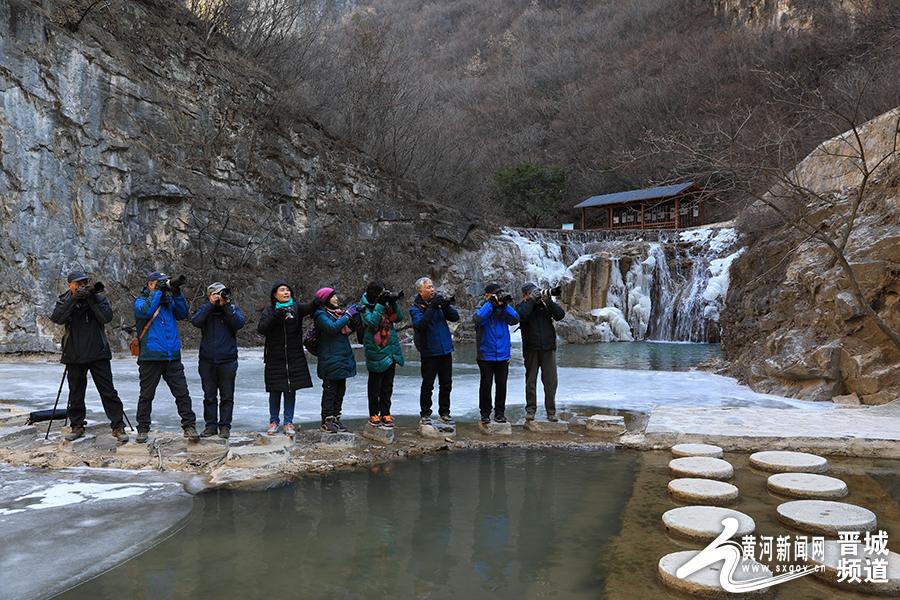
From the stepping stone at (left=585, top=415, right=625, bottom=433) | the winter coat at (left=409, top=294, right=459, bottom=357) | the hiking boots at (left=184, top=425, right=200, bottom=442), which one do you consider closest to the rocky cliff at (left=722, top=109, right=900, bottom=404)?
the stepping stone at (left=585, top=415, right=625, bottom=433)

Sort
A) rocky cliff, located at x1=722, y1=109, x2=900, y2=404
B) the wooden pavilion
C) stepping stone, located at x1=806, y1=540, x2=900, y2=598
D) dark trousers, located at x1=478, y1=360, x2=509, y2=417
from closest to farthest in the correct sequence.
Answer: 1. stepping stone, located at x1=806, y1=540, x2=900, y2=598
2. dark trousers, located at x1=478, y1=360, x2=509, y2=417
3. rocky cliff, located at x1=722, y1=109, x2=900, y2=404
4. the wooden pavilion

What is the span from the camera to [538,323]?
274 inches

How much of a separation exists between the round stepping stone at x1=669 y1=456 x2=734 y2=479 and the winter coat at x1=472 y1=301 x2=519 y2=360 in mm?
2078

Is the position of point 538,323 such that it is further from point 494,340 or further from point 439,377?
point 439,377

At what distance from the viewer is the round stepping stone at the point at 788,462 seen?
5.18 m

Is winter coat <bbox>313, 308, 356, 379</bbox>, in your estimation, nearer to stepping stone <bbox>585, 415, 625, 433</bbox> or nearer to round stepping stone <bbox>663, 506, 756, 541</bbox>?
stepping stone <bbox>585, 415, 625, 433</bbox>

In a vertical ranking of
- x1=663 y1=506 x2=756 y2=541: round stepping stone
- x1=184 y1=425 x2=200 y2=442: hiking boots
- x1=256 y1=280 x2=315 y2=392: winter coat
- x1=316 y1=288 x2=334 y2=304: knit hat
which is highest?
x1=316 y1=288 x2=334 y2=304: knit hat

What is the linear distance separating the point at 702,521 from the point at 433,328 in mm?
3349

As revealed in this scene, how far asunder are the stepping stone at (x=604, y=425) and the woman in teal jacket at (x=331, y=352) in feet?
8.43

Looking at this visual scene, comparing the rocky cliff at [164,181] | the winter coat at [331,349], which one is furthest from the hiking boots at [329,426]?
the rocky cliff at [164,181]

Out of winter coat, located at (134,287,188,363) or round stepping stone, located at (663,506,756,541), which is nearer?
round stepping stone, located at (663,506,756,541)

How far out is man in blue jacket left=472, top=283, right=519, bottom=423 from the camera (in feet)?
22.1

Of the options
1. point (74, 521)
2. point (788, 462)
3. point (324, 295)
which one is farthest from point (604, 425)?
point (74, 521)

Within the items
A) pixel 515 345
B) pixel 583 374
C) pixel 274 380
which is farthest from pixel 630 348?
pixel 274 380
